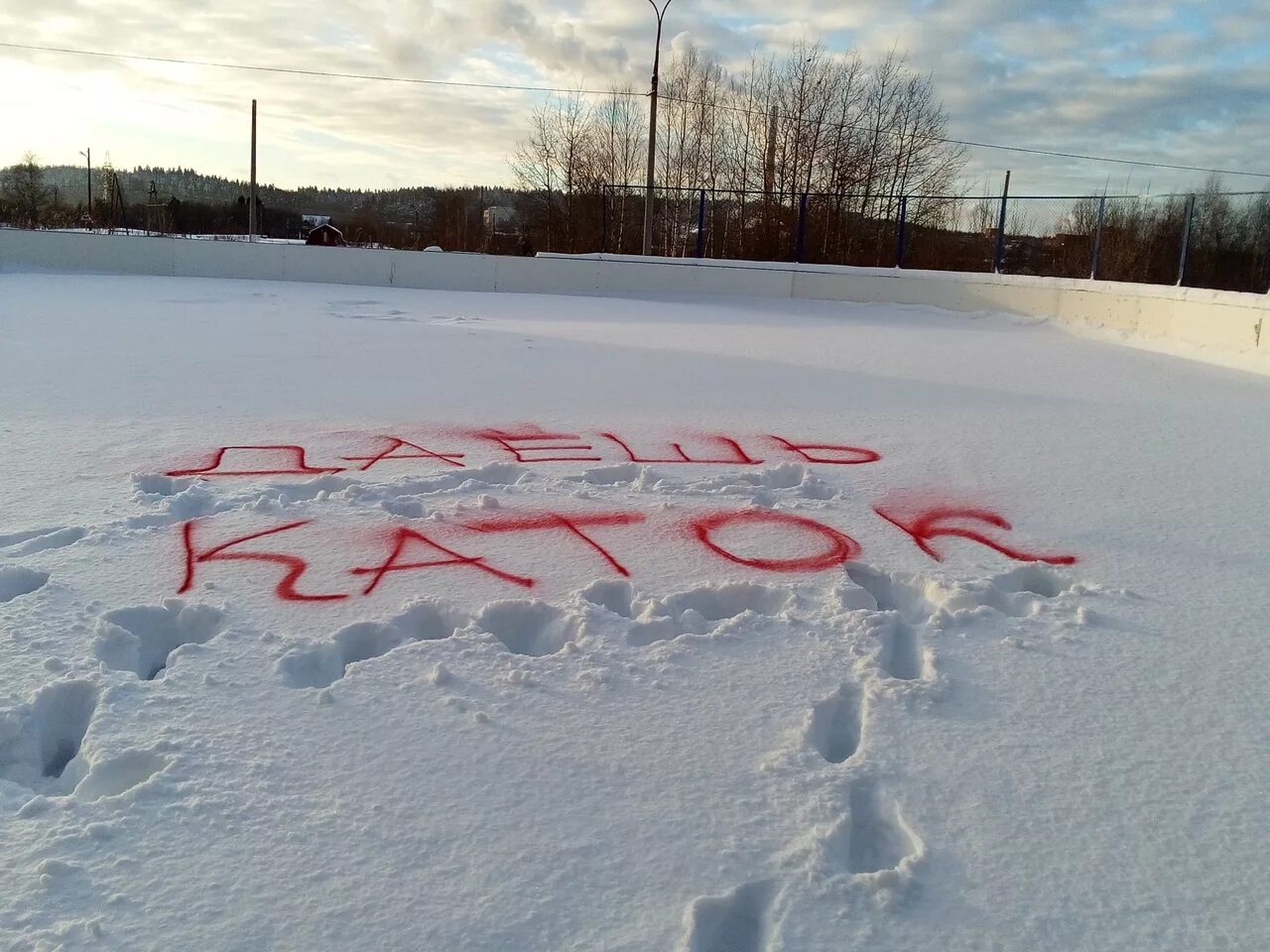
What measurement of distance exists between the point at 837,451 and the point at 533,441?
1699mm

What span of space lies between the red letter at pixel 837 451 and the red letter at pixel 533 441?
1.14m

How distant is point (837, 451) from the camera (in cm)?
535

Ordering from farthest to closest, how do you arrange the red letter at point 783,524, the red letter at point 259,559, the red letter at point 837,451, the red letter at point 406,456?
the red letter at point 837,451 → the red letter at point 406,456 → the red letter at point 783,524 → the red letter at point 259,559

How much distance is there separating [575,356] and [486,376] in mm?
1488

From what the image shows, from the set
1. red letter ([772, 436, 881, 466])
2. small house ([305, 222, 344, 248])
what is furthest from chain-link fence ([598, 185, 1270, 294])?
small house ([305, 222, 344, 248])

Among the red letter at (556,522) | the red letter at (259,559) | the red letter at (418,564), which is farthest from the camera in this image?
the red letter at (556,522)

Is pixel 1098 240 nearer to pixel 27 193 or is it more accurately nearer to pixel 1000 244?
pixel 1000 244

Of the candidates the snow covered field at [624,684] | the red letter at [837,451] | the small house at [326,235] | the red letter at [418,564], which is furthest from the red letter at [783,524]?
the small house at [326,235]

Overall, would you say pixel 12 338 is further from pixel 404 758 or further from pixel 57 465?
pixel 404 758

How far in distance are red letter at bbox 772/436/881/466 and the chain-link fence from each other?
409 inches

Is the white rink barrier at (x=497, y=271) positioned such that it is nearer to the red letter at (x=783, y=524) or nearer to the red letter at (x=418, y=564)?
the red letter at (x=783, y=524)

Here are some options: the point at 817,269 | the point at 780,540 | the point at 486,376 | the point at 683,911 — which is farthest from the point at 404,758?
the point at 817,269

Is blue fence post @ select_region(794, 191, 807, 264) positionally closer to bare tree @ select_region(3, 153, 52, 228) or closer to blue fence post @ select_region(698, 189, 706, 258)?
blue fence post @ select_region(698, 189, 706, 258)

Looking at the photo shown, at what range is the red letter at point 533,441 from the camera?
16.4 ft
